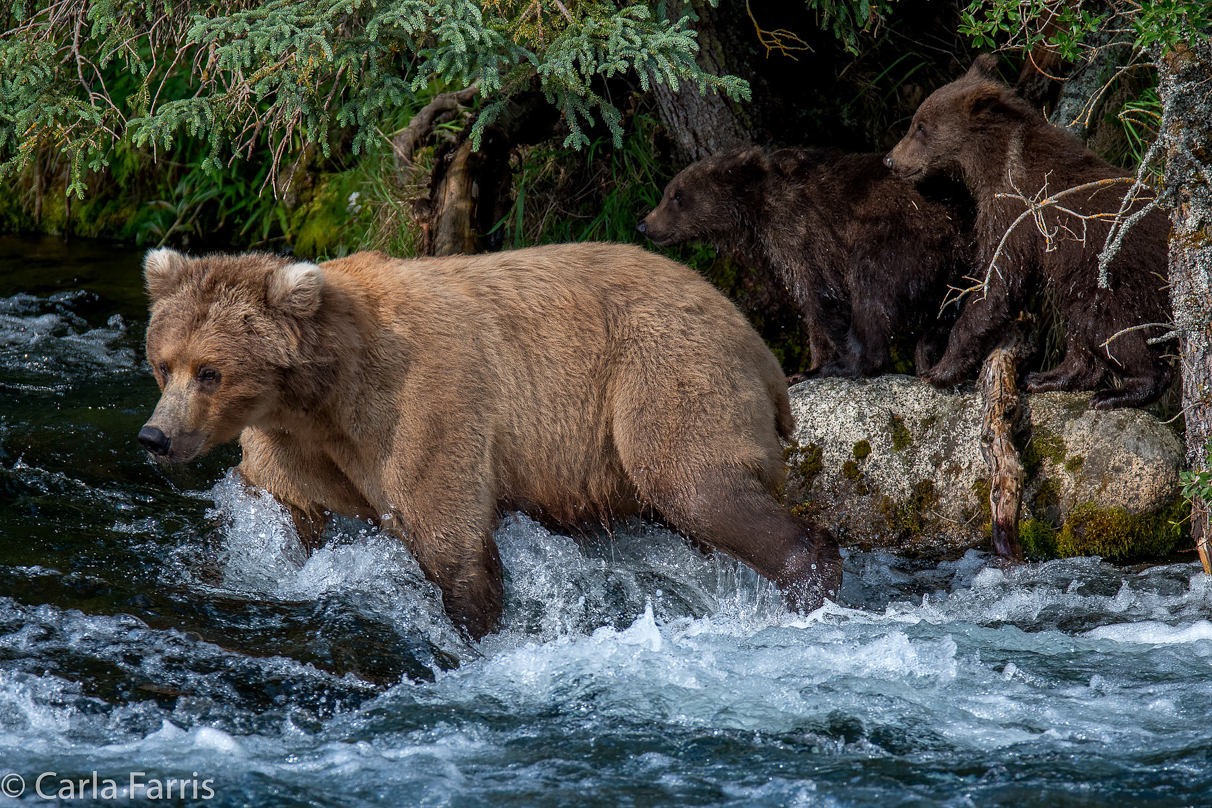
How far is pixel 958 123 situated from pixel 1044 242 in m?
0.96

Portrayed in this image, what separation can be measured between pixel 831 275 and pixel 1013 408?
5.35 feet

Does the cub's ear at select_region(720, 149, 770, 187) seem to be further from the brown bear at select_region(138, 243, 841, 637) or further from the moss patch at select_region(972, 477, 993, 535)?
the moss patch at select_region(972, 477, 993, 535)

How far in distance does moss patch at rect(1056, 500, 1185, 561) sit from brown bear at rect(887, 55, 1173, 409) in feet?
1.91

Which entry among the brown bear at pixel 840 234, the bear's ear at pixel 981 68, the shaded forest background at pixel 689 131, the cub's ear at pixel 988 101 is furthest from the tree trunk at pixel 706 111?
the cub's ear at pixel 988 101

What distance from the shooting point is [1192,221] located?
4.92 meters

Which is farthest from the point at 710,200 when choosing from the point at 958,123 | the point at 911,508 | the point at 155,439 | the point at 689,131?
the point at 155,439

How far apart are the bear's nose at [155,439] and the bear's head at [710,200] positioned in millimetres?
4256

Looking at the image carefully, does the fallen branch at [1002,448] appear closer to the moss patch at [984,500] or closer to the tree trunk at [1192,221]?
the moss patch at [984,500]

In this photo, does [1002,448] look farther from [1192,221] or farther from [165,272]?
[165,272]

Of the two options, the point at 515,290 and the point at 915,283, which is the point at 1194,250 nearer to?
the point at 915,283

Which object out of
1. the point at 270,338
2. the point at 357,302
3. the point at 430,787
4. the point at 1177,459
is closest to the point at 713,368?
the point at 357,302

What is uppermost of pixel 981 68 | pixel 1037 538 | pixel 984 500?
→ pixel 981 68

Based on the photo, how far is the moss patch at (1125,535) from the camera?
233 inches

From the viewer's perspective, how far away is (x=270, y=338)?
4.52 meters
